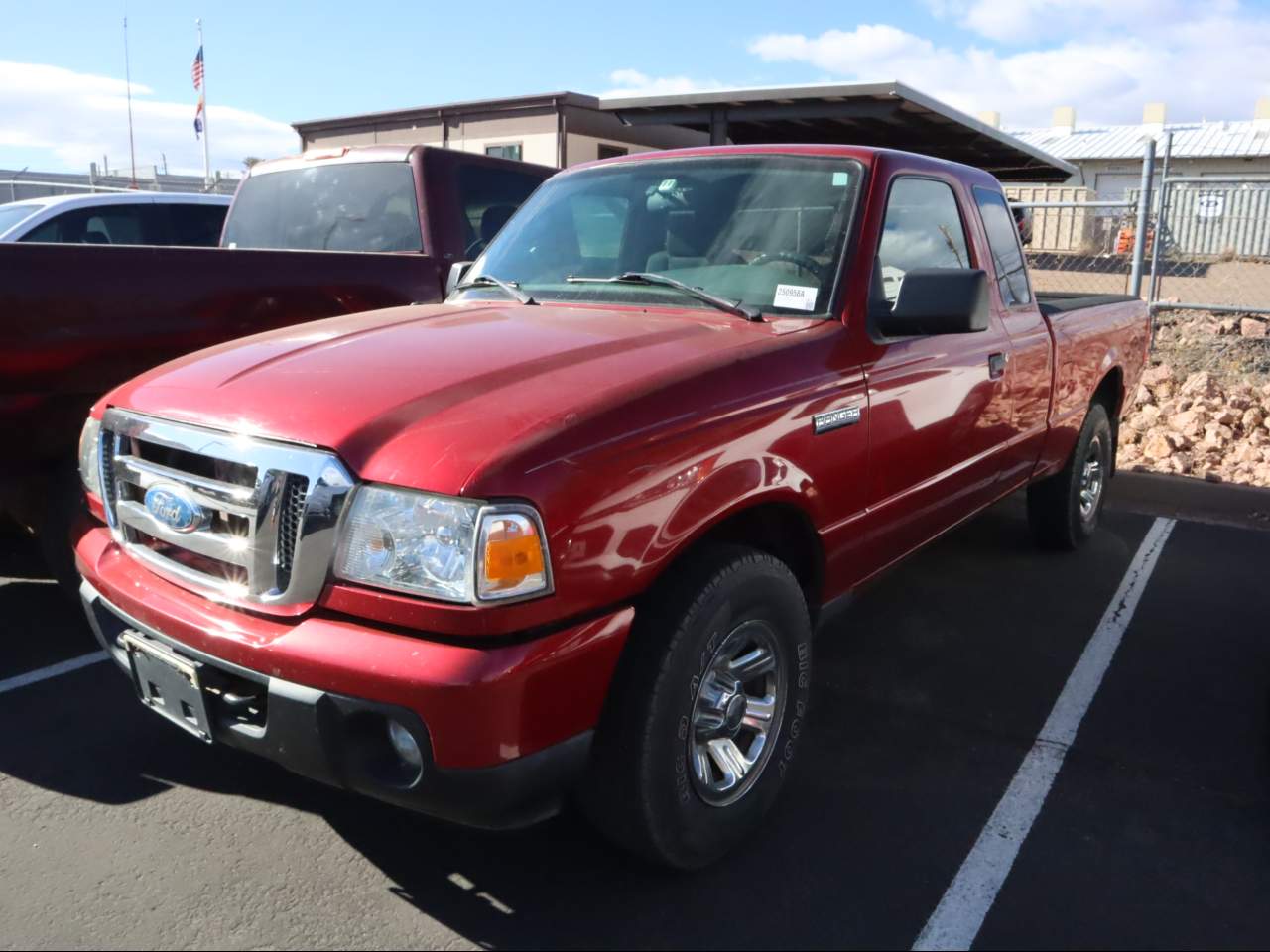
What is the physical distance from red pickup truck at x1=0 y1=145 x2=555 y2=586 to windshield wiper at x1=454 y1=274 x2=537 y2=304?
2.86ft

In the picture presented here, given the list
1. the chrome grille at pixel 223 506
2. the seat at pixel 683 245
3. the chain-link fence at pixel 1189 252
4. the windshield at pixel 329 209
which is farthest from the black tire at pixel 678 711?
the chain-link fence at pixel 1189 252

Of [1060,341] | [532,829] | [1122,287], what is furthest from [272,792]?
[1122,287]

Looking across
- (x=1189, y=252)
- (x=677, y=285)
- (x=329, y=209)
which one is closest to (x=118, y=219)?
(x=329, y=209)

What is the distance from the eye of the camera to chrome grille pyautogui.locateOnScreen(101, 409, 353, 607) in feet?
7.50

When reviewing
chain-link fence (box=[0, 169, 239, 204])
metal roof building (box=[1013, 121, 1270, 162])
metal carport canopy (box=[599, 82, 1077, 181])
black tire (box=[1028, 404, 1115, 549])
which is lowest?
black tire (box=[1028, 404, 1115, 549])

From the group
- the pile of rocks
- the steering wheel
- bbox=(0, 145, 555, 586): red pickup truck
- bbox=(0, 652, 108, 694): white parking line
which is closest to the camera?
the steering wheel

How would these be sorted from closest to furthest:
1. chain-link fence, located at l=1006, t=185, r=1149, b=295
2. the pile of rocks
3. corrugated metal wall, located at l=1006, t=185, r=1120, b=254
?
the pile of rocks → chain-link fence, located at l=1006, t=185, r=1149, b=295 → corrugated metal wall, located at l=1006, t=185, r=1120, b=254

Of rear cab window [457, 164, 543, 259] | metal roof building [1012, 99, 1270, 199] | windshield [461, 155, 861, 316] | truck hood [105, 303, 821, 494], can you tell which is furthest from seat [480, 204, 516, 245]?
metal roof building [1012, 99, 1270, 199]

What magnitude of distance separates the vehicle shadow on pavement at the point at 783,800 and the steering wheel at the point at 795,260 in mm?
1565

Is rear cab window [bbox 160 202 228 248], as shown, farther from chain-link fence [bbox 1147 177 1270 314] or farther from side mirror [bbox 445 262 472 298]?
chain-link fence [bbox 1147 177 1270 314]

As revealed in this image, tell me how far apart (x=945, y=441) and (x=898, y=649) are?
1030 millimetres

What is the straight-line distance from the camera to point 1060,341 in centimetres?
488

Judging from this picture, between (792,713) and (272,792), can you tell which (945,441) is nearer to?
(792,713)

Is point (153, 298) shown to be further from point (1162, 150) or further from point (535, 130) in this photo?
point (1162, 150)
